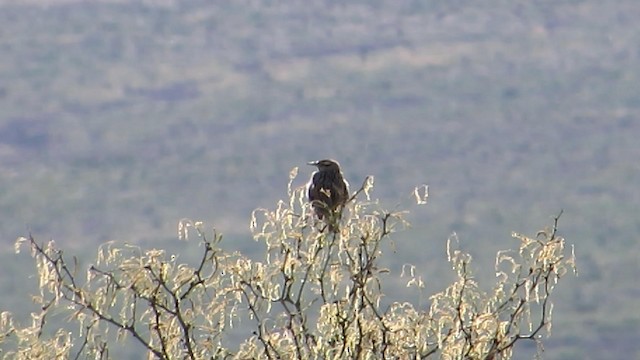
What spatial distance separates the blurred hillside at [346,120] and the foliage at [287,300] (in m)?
38.0

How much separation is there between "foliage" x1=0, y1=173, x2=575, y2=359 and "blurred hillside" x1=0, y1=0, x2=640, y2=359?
1497 inches

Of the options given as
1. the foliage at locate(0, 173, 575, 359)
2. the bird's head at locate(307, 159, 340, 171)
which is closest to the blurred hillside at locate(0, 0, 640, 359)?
the bird's head at locate(307, 159, 340, 171)

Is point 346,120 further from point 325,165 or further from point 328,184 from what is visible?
point 328,184

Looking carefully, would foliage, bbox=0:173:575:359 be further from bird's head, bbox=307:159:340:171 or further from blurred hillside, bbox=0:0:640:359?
blurred hillside, bbox=0:0:640:359

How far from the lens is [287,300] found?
6.01 m

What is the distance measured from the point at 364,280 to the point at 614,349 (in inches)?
1624

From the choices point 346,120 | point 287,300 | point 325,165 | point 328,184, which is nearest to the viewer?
point 287,300

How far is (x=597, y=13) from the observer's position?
3875 inches

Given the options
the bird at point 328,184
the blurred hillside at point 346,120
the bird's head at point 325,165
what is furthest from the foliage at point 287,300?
the blurred hillside at point 346,120

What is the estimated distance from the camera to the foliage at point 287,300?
19.3ft

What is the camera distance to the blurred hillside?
187ft

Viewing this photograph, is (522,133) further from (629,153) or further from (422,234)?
(422,234)

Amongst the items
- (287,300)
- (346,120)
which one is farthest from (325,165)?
(346,120)

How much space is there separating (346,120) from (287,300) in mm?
71125
